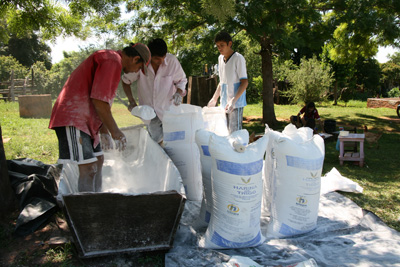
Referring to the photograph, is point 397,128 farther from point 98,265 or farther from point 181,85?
point 98,265

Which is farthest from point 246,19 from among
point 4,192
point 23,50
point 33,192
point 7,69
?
point 23,50

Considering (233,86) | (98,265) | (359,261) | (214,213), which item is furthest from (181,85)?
(359,261)

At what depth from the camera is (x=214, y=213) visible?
95.3 inches

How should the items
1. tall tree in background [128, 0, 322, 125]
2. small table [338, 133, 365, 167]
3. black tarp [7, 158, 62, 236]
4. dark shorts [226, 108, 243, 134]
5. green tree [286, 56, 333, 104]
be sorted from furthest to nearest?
green tree [286, 56, 333, 104], tall tree in background [128, 0, 322, 125], small table [338, 133, 365, 167], dark shorts [226, 108, 243, 134], black tarp [7, 158, 62, 236]

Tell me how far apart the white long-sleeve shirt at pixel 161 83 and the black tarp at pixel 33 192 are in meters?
1.20

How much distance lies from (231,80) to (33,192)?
90.9 inches

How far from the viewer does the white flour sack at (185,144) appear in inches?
128

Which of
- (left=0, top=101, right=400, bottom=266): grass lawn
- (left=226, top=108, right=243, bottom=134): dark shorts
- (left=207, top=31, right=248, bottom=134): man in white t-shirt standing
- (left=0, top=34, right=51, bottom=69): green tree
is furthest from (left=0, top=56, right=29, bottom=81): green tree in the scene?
(left=226, top=108, right=243, bottom=134): dark shorts

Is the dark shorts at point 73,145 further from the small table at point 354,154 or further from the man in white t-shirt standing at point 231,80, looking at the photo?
the small table at point 354,154

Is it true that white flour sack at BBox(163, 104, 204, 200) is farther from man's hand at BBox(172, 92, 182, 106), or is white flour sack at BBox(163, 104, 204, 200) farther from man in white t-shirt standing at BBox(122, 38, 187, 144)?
man in white t-shirt standing at BBox(122, 38, 187, 144)

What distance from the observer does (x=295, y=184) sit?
2.50 meters

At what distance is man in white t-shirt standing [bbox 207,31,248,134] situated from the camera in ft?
12.2

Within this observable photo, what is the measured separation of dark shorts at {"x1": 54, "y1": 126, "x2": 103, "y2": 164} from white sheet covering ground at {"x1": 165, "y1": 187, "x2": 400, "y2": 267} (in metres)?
0.93

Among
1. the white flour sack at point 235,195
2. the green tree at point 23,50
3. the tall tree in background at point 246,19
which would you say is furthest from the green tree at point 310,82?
the green tree at point 23,50
